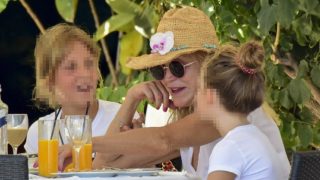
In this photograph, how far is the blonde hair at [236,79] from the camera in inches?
104

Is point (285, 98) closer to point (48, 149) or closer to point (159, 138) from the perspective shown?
point (159, 138)

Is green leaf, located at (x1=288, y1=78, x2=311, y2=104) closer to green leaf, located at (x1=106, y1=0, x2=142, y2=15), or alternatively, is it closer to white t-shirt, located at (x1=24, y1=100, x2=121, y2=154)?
white t-shirt, located at (x1=24, y1=100, x2=121, y2=154)

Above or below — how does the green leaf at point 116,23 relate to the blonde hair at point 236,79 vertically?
above

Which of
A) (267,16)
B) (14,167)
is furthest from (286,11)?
(14,167)

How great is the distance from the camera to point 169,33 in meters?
3.13

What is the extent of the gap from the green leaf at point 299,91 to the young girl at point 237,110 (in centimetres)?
116

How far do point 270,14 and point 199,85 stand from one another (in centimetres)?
79

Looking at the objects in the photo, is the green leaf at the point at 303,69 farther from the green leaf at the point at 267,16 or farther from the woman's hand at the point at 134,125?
the woman's hand at the point at 134,125

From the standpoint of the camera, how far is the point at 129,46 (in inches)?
226

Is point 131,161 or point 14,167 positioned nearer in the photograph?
point 14,167

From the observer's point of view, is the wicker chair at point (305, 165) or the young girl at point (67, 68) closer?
the wicker chair at point (305, 165)

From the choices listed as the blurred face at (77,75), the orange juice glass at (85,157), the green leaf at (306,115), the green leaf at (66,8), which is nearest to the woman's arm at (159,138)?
the orange juice glass at (85,157)

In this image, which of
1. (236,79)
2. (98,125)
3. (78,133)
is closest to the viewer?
(236,79)

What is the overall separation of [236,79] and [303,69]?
1.43 metres
